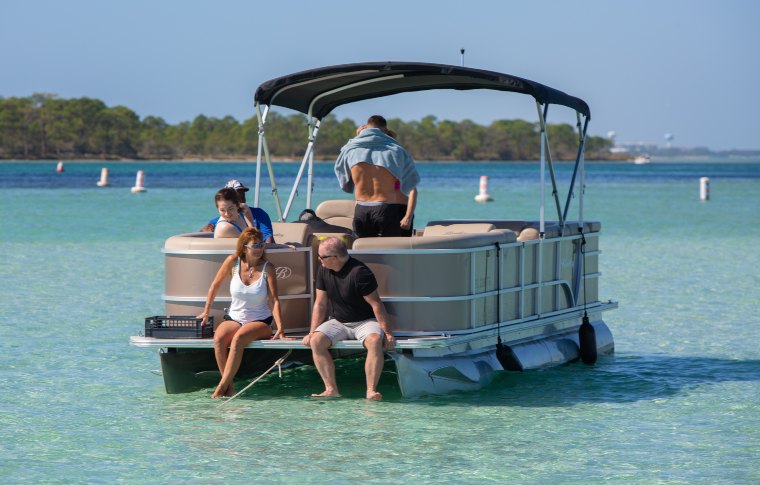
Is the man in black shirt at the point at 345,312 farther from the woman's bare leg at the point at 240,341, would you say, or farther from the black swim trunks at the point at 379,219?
the black swim trunks at the point at 379,219

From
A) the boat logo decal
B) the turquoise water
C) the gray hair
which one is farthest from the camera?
the boat logo decal

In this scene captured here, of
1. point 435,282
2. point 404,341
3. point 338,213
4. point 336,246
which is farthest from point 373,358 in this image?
point 338,213

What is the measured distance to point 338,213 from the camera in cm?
1080

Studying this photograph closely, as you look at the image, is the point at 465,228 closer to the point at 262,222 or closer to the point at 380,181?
the point at 380,181

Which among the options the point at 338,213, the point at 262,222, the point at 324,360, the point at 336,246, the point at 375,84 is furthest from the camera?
the point at 375,84

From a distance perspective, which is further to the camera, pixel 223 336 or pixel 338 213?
pixel 338 213

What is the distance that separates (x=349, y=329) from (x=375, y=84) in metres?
2.86

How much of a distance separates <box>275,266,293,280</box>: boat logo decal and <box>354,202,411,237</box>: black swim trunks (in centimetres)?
88

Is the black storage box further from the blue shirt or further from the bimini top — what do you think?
the bimini top

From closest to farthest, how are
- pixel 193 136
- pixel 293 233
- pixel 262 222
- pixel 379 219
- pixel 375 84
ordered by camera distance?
pixel 293 233 → pixel 262 222 → pixel 379 219 → pixel 375 84 → pixel 193 136

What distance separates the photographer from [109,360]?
37.3 feet

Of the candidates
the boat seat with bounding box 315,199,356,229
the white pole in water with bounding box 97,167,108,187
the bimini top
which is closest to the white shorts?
the boat seat with bounding box 315,199,356,229

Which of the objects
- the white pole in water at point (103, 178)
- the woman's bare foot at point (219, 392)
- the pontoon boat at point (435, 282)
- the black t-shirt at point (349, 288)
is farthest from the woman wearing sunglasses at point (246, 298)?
the white pole in water at point (103, 178)

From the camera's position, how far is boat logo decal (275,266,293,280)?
30.2ft
